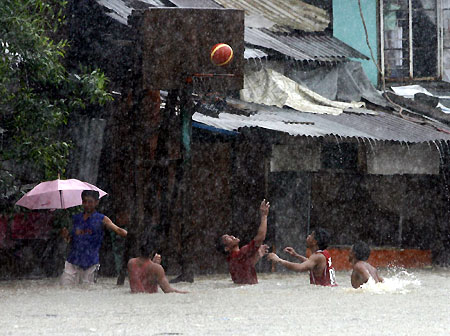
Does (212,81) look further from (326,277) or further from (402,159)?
(402,159)

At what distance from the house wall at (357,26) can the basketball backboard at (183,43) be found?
7.27 meters

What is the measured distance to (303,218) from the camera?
16828 millimetres

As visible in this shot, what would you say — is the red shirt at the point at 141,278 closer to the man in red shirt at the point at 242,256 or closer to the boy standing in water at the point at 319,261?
the man in red shirt at the point at 242,256

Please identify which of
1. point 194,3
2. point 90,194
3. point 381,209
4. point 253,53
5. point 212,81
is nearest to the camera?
point 90,194

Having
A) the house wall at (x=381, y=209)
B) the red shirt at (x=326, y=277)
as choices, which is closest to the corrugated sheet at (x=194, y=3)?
the house wall at (x=381, y=209)

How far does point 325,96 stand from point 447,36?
3.59 m

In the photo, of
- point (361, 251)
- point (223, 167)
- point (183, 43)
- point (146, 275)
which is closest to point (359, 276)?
point (361, 251)

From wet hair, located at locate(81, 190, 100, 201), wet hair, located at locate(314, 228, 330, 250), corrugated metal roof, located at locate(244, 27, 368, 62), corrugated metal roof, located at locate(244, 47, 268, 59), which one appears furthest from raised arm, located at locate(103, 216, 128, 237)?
corrugated metal roof, located at locate(244, 27, 368, 62)

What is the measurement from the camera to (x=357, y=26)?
20.6 meters

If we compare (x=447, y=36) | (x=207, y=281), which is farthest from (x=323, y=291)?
(x=447, y=36)

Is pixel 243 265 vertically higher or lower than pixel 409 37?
lower

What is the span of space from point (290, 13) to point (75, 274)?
9.14 meters

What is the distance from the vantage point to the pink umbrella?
13.0m

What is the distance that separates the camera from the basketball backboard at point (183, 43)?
1341 cm
